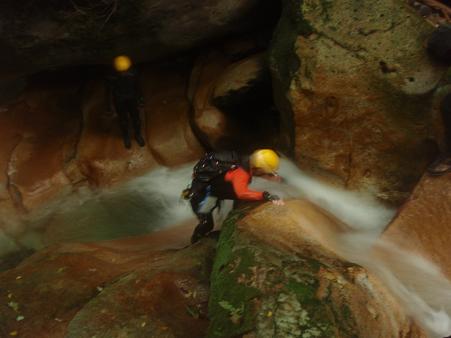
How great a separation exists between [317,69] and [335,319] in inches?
200

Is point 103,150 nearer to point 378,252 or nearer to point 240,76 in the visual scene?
point 240,76

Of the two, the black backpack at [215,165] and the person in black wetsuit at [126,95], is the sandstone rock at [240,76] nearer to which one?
the person in black wetsuit at [126,95]

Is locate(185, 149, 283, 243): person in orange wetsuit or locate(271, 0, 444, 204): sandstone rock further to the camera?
locate(271, 0, 444, 204): sandstone rock

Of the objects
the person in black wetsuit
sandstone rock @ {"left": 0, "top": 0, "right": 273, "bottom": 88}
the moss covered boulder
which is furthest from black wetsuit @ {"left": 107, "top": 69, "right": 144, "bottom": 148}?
the moss covered boulder

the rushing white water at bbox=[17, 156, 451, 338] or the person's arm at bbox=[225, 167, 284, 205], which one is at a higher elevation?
the person's arm at bbox=[225, 167, 284, 205]

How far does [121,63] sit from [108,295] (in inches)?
254

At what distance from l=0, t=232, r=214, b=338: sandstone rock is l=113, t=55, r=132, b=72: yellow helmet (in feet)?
16.5

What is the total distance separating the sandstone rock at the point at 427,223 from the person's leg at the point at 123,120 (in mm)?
6976

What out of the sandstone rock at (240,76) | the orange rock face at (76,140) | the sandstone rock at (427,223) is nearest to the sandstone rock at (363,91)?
the sandstone rock at (427,223)

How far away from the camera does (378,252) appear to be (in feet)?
22.2

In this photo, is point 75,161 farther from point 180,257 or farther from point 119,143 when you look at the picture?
point 180,257

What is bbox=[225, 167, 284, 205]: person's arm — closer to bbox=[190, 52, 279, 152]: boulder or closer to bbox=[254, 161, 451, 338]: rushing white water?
bbox=[254, 161, 451, 338]: rushing white water

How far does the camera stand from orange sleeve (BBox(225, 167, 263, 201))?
651cm

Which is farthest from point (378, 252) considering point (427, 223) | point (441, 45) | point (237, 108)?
point (237, 108)
